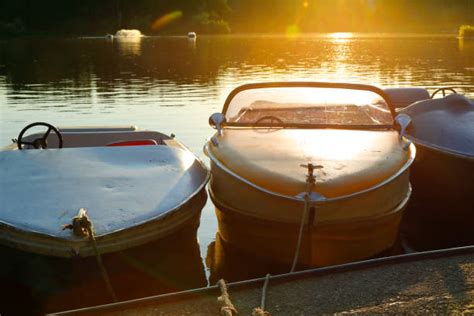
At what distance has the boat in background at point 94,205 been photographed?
18.3 feet

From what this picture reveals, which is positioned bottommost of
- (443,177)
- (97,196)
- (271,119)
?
(443,177)

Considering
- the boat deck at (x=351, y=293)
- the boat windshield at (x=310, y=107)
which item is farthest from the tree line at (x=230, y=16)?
the boat deck at (x=351, y=293)

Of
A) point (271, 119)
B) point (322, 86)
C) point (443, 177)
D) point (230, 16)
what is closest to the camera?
point (271, 119)

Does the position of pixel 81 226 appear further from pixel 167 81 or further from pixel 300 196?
pixel 167 81

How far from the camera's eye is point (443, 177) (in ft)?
30.9

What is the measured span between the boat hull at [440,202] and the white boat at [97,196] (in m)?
3.75

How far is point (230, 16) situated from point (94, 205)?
406 ft

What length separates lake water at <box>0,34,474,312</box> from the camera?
20.7 m

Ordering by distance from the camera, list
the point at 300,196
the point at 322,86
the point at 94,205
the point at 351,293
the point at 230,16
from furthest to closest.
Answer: the point at 230,16, the point at 322,86, the point at 300,196, the point at 94,205, the point at 351,293

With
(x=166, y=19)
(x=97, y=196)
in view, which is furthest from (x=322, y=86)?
(x=166, y=19)

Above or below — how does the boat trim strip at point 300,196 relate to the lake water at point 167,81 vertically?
above

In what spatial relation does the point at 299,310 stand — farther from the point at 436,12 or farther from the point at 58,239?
the point at 436,12

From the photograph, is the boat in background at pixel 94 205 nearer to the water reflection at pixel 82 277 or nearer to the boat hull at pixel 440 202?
the water reflection at pixel 82 277

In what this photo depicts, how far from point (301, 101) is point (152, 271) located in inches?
151
